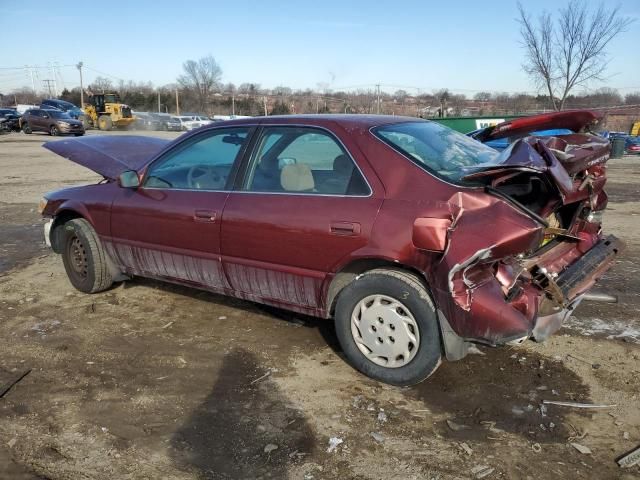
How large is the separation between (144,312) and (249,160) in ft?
5.89

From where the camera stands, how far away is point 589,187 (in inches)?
147

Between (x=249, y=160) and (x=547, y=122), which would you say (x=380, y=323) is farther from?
(x=547, y=122)

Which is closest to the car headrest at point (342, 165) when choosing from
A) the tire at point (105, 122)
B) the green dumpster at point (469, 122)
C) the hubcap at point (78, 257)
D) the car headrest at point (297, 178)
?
the car headrest at point (297, 178)

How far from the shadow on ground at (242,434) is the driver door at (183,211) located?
41.0 inches

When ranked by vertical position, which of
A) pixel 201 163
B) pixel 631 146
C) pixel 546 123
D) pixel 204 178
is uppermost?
pixel 546 123

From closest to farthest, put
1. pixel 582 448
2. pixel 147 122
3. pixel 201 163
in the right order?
1. pixel 582 448
2. pixel 201 163
3. pixel 147 122

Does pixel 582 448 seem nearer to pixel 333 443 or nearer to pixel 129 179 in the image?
pixel 333 443

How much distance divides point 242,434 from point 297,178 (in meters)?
1.67

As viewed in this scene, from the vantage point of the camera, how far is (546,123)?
3.96 m

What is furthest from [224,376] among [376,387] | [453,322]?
[453,322]

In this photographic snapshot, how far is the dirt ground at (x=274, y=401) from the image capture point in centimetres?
265

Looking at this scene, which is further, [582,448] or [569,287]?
[569,287]

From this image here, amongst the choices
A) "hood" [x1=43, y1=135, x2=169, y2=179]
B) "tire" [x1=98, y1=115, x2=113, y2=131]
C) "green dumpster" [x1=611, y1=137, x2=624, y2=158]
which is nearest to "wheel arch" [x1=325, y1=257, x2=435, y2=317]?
"hood" [x1=43, y1=135, x2=169, y2=179]

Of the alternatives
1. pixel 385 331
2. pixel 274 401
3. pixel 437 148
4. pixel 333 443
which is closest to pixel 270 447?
pixel 333 443
